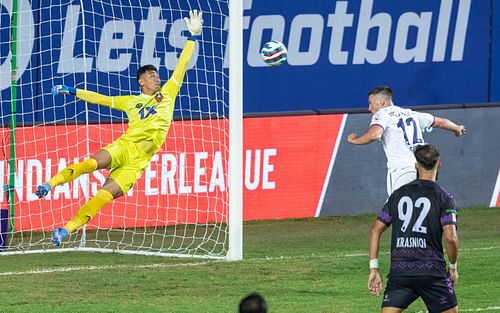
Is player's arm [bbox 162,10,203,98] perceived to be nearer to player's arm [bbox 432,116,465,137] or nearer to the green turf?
the green turf

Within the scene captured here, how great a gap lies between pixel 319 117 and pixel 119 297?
7.42m

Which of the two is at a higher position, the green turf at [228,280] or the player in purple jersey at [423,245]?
the player in purple jersey at [423,245]

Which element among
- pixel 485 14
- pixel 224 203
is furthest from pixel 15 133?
pixel 485 14

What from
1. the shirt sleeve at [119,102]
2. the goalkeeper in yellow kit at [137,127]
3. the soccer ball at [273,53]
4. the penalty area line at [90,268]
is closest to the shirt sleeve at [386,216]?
the penalty area line at [90,268]

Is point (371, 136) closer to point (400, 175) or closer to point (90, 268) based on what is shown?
point (400, 175)

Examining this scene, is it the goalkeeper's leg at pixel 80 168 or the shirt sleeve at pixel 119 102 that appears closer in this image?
the goalkeeper's leg at pixel 80 168

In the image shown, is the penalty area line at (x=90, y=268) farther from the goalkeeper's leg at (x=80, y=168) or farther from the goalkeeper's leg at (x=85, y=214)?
the goalkeeper's leg at (x=80, y=168)

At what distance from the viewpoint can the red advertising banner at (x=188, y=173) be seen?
17688 millimetres

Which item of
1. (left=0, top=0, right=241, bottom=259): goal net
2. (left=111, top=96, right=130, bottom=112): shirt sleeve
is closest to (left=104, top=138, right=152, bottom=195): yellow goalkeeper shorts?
(left=111, top=96, right=130, bottom=112): shirt sleeve

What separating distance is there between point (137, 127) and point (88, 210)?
1.24 m

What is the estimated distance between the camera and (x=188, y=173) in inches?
731

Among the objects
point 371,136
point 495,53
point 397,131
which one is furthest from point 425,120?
point 495,53

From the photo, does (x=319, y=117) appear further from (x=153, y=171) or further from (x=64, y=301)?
(x=64, y=301)

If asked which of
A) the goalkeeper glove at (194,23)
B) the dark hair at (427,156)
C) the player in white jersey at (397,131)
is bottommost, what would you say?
the player in white jersey at (397,131)
